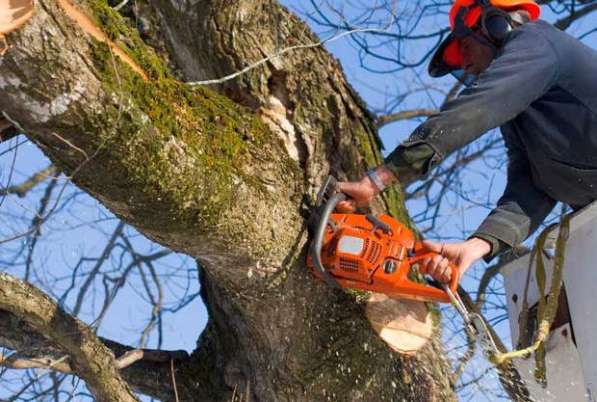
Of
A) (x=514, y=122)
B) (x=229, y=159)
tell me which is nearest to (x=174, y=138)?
(x=229, y=159)

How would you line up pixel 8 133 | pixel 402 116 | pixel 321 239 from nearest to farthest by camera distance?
1. pixel 8 133
2. pixel 321 239
3. pixel 402 116

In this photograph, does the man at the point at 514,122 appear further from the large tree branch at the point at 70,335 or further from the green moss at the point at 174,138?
the large tree branch at the point at 70,335

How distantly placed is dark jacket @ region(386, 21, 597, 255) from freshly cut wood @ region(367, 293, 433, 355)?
0.36 meters

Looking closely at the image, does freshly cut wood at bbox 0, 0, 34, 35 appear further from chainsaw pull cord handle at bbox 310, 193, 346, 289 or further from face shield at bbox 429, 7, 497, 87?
face shield at bbox 429, 7, 497, 87

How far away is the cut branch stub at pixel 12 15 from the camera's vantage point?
1.71 meters

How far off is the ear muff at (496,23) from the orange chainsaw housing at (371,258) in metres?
0.78

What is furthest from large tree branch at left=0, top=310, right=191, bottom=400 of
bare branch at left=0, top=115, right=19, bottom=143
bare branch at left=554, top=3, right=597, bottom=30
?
bare branch at left=554, top=3, right=597, bottom=30

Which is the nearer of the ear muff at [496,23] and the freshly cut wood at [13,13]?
the freshly cut wood at [13,13]

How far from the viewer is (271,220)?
95.9 inches

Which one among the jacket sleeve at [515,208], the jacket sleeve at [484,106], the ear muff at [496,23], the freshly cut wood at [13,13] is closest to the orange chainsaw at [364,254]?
the jacket sleeve at [484,106]

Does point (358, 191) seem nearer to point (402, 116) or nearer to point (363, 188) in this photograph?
point (363, 188)

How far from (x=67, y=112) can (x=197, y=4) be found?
1.11m

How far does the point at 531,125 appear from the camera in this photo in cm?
283

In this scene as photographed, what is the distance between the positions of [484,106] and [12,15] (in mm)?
1404
